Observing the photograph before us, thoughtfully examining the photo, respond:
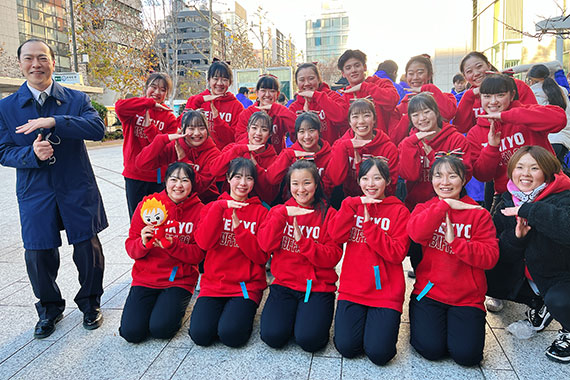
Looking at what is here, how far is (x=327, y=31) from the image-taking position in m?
81.8

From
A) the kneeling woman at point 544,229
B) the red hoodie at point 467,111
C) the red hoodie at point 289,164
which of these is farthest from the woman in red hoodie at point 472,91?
the red hoodie at point 289,164

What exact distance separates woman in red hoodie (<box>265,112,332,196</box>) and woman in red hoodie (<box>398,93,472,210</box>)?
0.62 m

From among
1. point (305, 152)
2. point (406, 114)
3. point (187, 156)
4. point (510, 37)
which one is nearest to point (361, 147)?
point (305, 152)

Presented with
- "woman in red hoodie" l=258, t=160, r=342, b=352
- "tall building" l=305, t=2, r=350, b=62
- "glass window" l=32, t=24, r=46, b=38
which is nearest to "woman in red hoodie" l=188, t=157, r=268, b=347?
"woman in red hoodie" l=258, t=160, r=342, b=352

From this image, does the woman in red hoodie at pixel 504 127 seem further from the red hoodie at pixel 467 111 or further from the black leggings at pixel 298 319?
the black leggings at pixel 298 319

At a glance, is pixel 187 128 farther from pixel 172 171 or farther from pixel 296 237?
pixel 296 237

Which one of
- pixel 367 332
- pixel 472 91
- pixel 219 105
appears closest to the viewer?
pixel 367 332

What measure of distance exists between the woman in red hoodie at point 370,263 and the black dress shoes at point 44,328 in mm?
2068

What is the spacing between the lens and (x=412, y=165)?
3.08 meters

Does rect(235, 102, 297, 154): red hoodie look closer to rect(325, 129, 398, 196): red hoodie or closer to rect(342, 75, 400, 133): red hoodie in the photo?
rect(342, 75, 400, 133): red hoodie

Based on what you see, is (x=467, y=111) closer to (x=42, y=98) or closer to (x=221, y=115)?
(x=221, y=115)

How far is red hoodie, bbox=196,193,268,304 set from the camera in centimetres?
303

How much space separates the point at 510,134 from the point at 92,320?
339cm

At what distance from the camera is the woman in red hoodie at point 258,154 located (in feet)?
11.1
